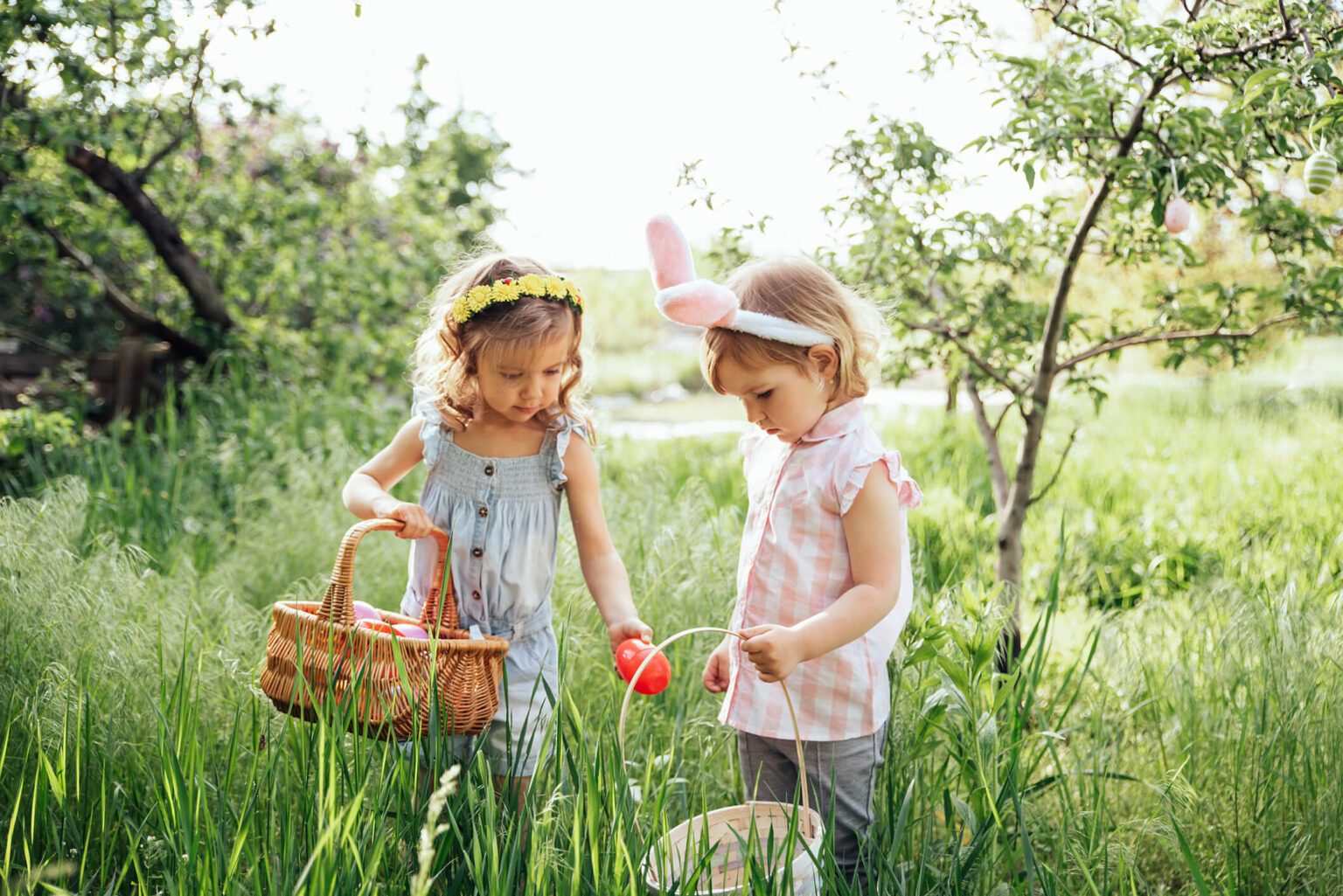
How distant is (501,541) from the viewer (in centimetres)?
200

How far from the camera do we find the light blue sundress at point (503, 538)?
2008mm

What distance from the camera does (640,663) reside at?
168 centimetres

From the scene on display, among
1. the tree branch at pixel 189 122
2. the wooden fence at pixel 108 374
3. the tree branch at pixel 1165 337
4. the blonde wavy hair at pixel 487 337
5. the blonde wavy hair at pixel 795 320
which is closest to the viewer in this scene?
the blonde wavy hair at pixel 795 320

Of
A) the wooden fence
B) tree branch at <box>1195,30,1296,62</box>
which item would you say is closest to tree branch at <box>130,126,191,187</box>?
the wooden fence

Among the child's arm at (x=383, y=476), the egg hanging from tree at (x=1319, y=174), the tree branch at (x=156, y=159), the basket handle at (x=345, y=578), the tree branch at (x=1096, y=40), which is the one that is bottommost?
the basket handle at (x=345, y=578)

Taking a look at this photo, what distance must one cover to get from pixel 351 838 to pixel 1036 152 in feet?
6.67

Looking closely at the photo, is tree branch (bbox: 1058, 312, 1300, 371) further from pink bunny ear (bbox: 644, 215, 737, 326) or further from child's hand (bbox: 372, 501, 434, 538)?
child's hand (bbox: 372, 501, 434, 538)

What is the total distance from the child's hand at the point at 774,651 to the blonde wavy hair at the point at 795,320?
1.47 feet

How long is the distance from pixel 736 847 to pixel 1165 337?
1841 millimetres

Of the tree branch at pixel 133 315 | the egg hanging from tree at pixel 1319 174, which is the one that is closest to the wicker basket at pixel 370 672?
the egg hanging from tree at pixel 1319 174

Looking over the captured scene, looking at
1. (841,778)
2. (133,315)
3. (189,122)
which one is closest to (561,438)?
(841,778)

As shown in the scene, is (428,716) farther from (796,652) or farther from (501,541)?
(796,652)

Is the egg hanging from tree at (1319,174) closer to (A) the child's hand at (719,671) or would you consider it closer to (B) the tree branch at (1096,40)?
(B) the tree branch at (1096,40)

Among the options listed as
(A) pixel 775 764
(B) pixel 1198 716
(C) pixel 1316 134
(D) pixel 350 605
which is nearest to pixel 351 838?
(D) pixel 350 605
